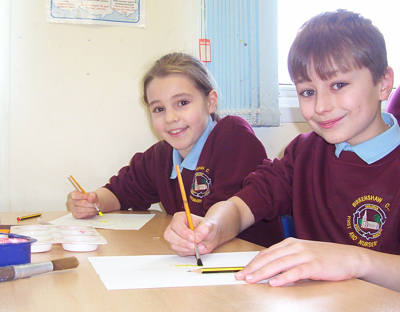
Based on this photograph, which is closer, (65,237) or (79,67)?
(65,237)

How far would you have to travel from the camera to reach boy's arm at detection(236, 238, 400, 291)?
510mm

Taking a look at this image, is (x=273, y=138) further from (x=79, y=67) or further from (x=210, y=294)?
(x=210, y=294)

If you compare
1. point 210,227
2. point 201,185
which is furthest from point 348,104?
point 201,185

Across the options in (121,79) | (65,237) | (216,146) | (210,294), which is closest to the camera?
(210,294)

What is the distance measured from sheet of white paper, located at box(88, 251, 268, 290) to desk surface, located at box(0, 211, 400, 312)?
2 cm

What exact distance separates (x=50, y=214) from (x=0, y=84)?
0.64m

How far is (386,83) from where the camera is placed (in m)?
0.85

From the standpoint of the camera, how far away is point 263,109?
1641mm

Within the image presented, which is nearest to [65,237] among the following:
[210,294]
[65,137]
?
[210,294]

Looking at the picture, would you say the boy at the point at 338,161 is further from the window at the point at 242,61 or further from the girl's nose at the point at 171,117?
the window at the point at 242,61

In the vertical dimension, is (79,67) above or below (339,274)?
above

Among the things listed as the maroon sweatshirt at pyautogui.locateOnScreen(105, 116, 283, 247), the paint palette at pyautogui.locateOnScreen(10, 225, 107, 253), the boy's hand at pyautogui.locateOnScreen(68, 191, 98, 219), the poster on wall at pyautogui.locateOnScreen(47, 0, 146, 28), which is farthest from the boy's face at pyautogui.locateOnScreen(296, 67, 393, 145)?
the poster on wall at pyautogui.locateOnScreen(47, 0, 146, 28)

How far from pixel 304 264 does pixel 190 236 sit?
21 cm

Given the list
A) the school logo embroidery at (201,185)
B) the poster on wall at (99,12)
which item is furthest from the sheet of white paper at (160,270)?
the poster on wall at (99,12)
